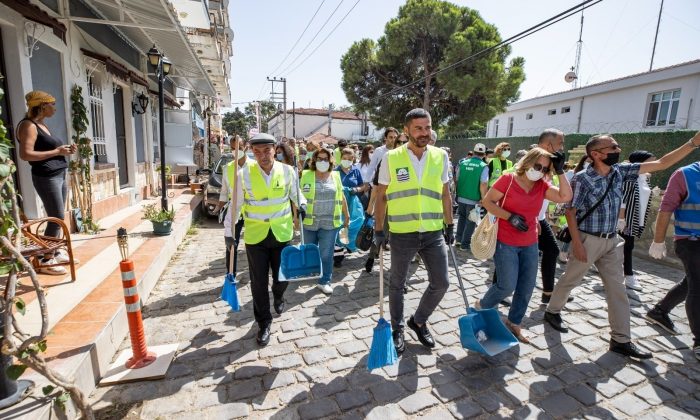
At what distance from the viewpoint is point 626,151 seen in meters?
12.4

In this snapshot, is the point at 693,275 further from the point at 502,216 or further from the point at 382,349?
the point at 382,349

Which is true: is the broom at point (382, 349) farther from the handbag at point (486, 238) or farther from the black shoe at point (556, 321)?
the black shoe at point (556, 321)

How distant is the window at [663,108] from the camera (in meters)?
17.2

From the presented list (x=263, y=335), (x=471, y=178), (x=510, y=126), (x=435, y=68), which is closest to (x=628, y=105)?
(x=510, y=126)

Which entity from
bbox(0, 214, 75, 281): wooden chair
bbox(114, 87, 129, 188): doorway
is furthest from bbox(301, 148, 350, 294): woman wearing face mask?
bbox(114, 87, 129, 188): doorway

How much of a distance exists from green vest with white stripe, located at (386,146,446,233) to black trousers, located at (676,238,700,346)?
2257mm

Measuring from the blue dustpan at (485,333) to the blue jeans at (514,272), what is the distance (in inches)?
11.1

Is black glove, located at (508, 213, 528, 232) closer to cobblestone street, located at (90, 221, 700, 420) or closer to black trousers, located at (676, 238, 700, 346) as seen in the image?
cobblestone street, located at (90, 221, 700, 420)

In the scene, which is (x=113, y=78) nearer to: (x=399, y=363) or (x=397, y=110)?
(x=399, y=363)

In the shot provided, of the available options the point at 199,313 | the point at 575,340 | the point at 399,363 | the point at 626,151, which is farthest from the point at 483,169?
the point at 626,151

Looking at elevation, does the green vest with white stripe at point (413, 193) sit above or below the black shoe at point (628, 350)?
above

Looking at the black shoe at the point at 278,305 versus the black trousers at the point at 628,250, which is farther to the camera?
the black trousers at the point at 628,250

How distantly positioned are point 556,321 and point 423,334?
5.07ft

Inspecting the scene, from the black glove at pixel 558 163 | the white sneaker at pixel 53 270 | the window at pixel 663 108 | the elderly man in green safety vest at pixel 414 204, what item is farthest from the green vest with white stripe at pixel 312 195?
the window at pixel 663 108
